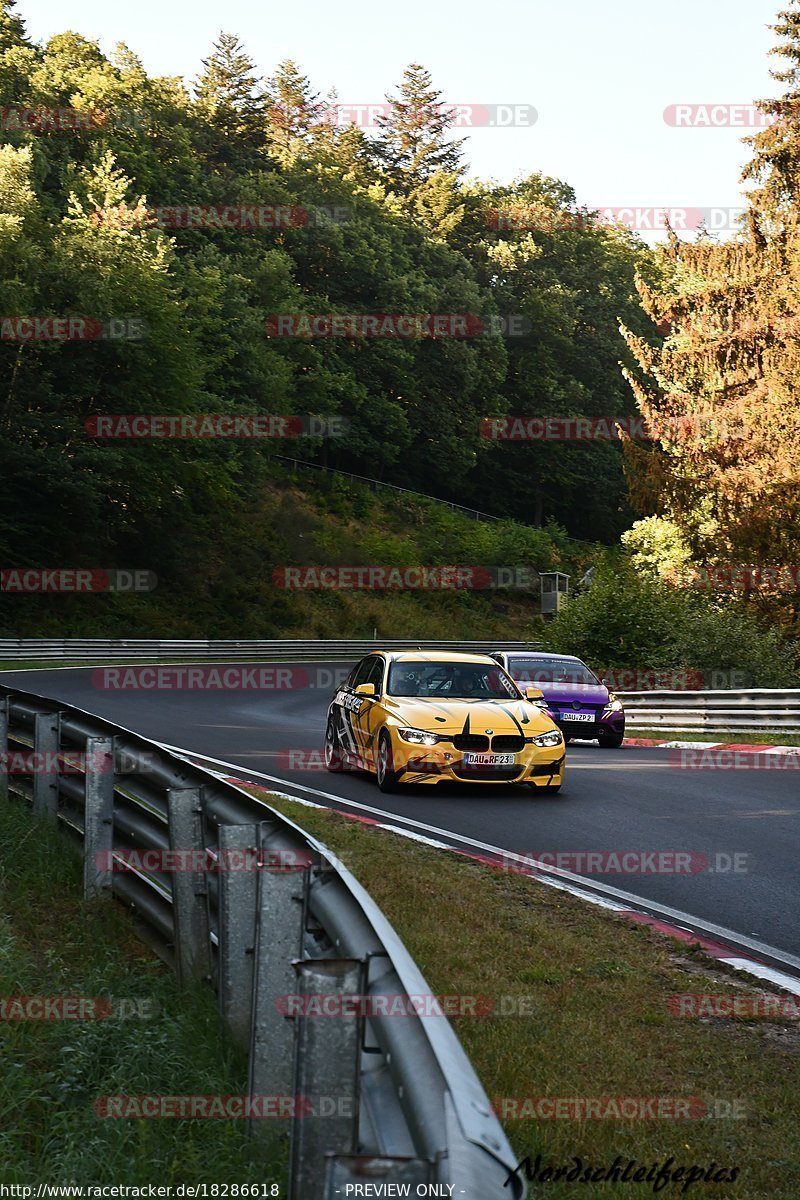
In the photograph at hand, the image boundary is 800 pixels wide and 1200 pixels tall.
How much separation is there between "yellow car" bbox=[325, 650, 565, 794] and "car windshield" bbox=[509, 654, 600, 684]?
6841 mm

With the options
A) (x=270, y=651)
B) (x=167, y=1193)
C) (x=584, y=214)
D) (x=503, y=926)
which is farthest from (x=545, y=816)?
(x=584, y=214)

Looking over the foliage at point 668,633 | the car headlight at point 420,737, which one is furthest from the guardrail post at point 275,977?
the foliage at point 668,633

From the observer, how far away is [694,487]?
121 feet

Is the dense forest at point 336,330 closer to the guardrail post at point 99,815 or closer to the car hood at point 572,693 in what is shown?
the car hood at point 572,693

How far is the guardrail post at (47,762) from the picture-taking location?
29.1 ft

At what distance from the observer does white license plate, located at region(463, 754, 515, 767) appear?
1423 cm

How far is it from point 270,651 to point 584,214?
196 feet

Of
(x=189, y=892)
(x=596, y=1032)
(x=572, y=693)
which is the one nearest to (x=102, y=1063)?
(x=189, y=892)

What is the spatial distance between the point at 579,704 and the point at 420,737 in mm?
7942

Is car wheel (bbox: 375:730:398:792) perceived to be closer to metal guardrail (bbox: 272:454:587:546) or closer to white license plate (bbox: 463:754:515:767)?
white license plate (bbox: 463:754:515:767)

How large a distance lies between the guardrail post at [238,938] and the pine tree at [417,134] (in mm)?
96406

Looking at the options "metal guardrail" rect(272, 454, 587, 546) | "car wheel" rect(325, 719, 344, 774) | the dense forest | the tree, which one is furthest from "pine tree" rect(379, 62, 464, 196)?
"car wheel" rect(325, 719, 344, 774)

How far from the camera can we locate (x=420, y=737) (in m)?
14.2

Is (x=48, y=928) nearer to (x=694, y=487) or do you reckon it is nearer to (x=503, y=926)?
(x=503, y=926)
